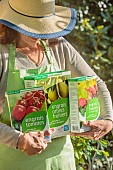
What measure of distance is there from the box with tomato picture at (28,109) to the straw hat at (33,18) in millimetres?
240

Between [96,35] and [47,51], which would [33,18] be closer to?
[47,51]

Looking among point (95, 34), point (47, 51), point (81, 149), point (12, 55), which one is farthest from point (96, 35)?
point (12, 55)

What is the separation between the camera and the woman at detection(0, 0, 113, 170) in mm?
2406

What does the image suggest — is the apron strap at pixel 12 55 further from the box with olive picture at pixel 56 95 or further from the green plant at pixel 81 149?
the green plant at pixel 81 149

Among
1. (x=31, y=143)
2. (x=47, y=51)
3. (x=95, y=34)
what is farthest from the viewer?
(x=95, y=34)

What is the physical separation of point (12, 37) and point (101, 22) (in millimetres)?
2011

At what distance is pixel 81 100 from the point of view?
250 centimetres

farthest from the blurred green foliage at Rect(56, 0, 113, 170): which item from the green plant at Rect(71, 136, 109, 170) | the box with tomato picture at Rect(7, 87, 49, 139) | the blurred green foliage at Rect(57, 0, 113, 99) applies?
the box with tomato picture at Rect(7, 87, 49, 139)

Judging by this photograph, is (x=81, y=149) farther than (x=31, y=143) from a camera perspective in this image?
Yes

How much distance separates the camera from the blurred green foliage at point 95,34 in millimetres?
4273

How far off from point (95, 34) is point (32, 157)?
2.03 meters

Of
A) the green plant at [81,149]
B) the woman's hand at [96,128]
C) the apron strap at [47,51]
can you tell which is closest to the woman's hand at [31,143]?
the woman's hand at [96,128]

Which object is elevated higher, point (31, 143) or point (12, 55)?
point (12, 55)

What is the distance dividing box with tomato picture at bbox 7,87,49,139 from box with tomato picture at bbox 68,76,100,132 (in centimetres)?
13
